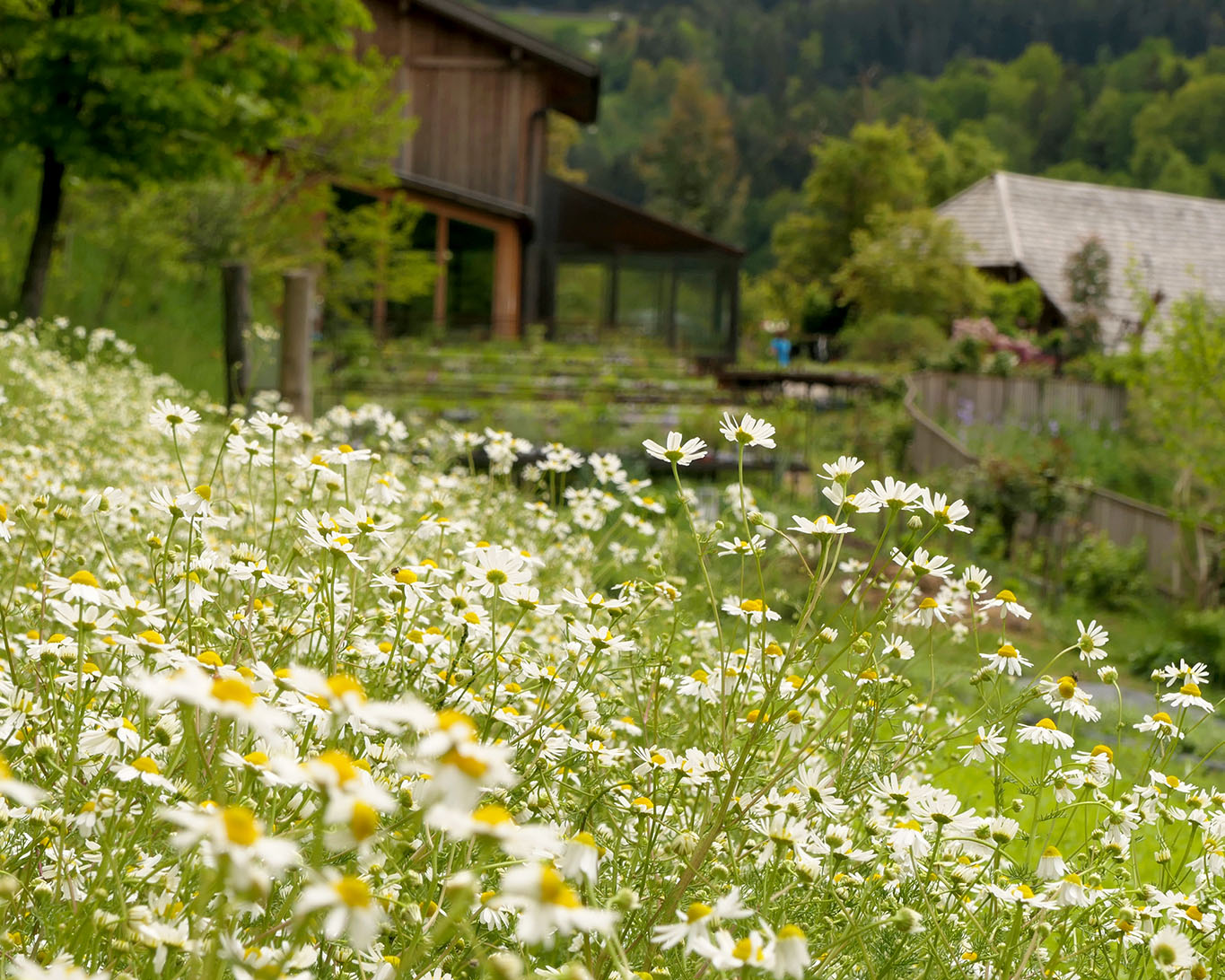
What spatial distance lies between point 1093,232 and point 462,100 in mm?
20722

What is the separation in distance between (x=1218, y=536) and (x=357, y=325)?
559 inches

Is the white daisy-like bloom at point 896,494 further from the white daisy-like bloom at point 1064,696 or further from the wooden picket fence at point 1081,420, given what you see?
the wooden picket fence at point 1081,420

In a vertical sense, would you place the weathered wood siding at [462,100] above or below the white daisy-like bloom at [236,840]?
above

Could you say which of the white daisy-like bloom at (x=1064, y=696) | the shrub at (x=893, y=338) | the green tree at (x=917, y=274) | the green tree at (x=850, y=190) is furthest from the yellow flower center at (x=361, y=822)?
the green tree at (x=850, y=190)

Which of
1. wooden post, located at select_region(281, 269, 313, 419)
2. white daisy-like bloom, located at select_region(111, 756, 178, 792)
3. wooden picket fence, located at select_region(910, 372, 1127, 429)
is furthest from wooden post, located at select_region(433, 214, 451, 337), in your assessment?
white daisy-like bloom, located at select_region(111, 756, 178, 792)

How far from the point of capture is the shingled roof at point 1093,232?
3444 centimetres

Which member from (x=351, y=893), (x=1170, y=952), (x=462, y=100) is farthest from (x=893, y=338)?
(x=351, y=893)

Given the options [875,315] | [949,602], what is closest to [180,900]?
[949,602]

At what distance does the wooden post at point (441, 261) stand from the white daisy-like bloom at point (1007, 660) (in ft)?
69.3

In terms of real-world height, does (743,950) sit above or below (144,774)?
below

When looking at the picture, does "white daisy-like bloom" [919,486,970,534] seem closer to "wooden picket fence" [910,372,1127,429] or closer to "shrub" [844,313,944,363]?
"wooden picket fence" [910,372,1127,429]

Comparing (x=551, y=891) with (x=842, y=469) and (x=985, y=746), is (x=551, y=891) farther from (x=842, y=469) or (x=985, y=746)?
(x=985, y=746)

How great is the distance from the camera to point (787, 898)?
181 centimetres

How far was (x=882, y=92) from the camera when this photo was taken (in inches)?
3457
